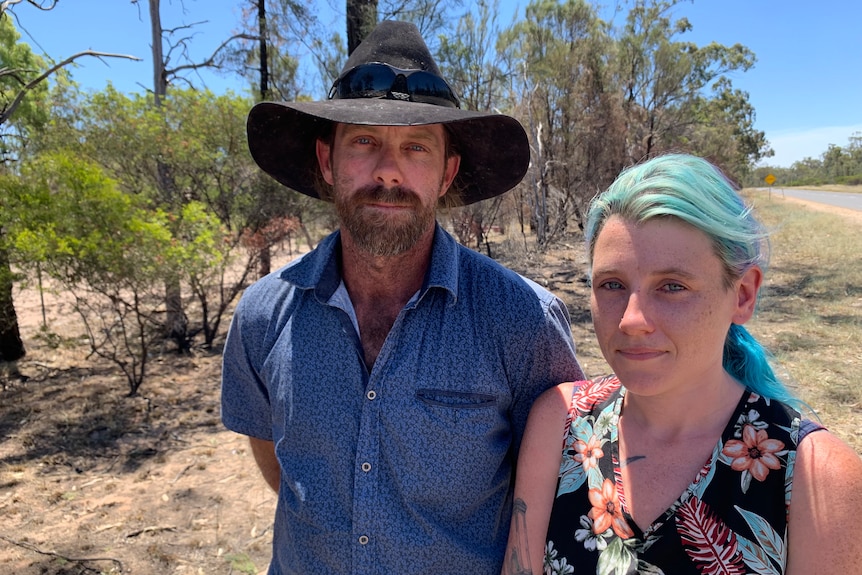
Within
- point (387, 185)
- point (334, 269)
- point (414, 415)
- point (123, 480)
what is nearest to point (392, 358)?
point (414, 415)

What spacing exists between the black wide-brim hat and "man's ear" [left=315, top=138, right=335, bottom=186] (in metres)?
0.05

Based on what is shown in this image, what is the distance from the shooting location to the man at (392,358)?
1484 millimetres

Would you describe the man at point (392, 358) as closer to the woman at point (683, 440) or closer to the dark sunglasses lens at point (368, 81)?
the dark sunglasses lens at point (368, 81)

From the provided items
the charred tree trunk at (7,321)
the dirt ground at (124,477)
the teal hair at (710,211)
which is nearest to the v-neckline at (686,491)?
the teal hair at (710,211)

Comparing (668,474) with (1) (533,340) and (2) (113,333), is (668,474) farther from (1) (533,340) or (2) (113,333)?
(2) (113,333)

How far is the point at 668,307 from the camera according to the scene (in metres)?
1.20

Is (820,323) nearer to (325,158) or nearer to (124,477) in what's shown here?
(325,158)

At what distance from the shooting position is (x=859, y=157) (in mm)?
63688

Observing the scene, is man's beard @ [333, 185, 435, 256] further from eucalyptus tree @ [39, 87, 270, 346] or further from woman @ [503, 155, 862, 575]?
eucalyptus tree @ [39, 87, 270, 346]

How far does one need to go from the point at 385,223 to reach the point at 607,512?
3.15 feet

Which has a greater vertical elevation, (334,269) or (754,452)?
(334,269)

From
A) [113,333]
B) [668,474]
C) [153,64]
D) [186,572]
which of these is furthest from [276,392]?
[153,64]

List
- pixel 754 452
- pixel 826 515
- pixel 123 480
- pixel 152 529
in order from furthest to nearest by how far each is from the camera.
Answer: pixel 123 480 → pixel 152 529 → pixel 754 452 → pixel 826 515

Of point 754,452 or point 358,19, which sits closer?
point 754,452
